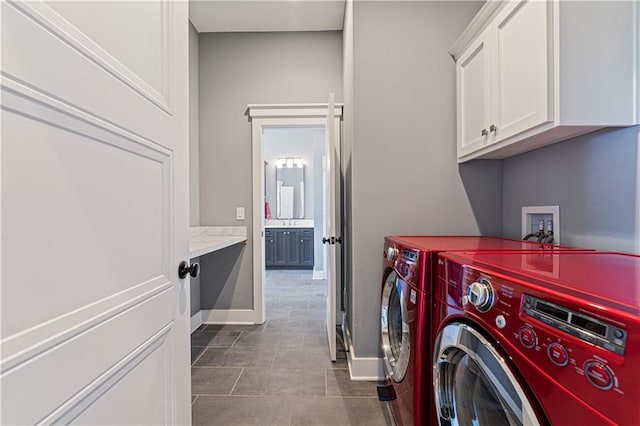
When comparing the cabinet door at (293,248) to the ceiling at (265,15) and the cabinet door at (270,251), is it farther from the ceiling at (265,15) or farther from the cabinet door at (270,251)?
the ceiling at (265,15)

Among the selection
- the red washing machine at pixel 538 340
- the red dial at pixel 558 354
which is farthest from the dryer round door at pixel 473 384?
the red dial at pixel 558 354

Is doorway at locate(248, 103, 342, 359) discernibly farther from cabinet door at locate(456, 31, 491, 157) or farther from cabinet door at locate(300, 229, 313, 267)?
cabinet door at locate(456, 31, 491, 157)

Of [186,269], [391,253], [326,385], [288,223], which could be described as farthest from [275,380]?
[288,223]

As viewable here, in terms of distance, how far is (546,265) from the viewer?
843 mm

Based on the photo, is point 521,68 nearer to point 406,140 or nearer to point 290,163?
point 406,140

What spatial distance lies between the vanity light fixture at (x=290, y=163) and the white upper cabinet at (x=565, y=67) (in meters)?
4.84

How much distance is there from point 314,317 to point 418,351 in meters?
2.13

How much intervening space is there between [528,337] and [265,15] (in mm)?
3023

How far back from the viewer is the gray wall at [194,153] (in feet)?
9.08

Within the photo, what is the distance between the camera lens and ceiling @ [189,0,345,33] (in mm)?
2504

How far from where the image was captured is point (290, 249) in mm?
5824

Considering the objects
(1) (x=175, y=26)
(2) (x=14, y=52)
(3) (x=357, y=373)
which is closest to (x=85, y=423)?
(2) (x=14, y=52)

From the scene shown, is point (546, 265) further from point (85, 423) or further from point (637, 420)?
point (85, 423)

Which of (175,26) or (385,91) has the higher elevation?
(385,91)
